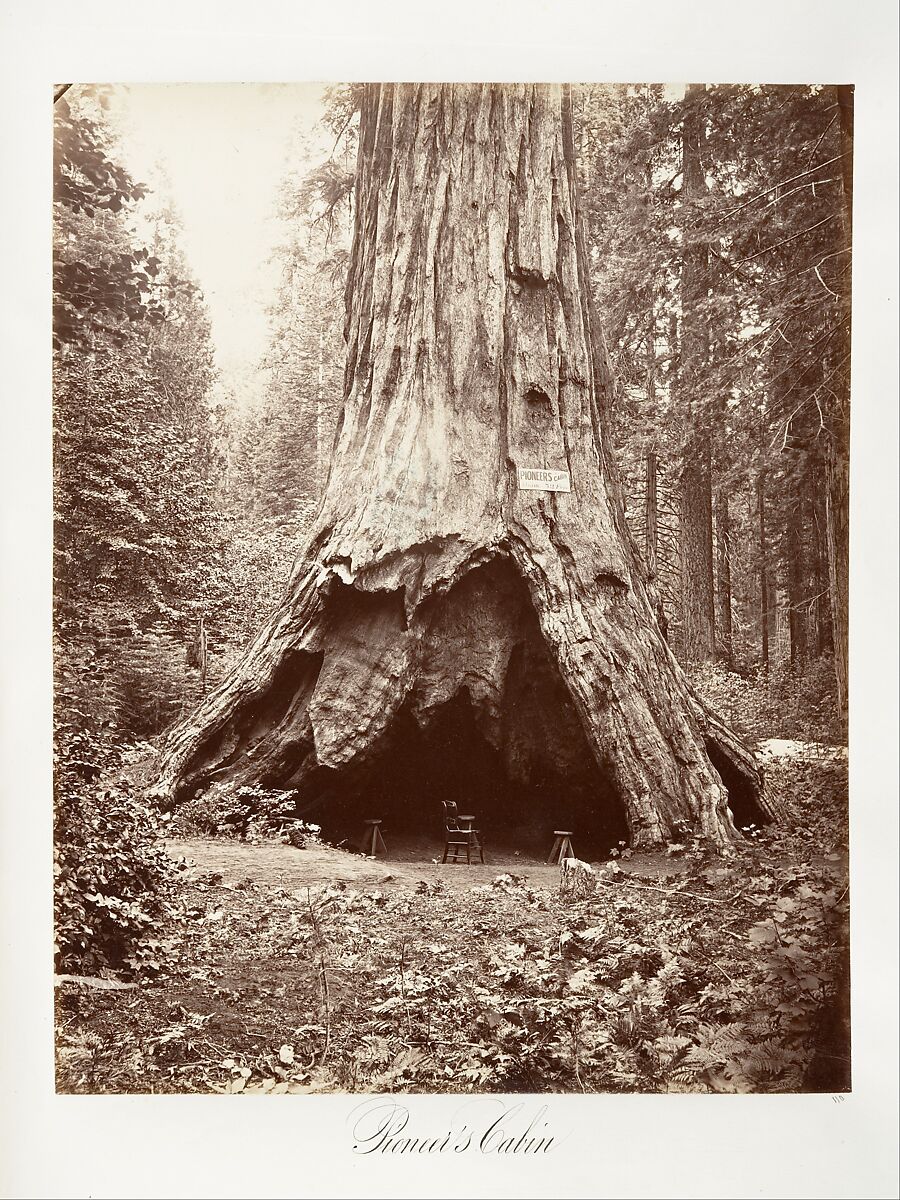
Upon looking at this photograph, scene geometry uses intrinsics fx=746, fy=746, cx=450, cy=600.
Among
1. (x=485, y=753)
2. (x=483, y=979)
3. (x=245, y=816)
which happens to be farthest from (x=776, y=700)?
(x=245, y=816)

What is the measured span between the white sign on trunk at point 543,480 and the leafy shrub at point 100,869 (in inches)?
89.5

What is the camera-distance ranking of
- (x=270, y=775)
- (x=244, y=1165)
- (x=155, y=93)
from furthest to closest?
(x=270, y=775), (x=155, y=93), (x=244, y=1165)

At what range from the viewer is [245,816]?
11.6ft

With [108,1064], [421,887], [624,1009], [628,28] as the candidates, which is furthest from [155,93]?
[624,1009]

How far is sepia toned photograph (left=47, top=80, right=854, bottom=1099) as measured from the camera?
3.27 metres

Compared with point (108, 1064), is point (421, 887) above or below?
above

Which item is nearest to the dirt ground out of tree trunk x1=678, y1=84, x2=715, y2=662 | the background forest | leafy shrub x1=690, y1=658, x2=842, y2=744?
the background forest

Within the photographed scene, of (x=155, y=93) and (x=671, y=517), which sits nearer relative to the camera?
(x=155, y=93)

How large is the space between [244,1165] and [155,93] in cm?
459

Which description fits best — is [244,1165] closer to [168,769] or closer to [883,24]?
[168,769]

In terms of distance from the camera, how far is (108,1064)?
322 centimetres

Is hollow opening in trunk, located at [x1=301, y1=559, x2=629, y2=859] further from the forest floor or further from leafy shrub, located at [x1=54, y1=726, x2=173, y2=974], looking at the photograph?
leafy shrub, located at [x1=54, y1=726, x2=173, y2=974]

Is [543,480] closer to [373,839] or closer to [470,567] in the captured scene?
[470,567]

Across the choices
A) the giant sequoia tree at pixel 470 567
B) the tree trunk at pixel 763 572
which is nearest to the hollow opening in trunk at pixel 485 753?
the giant sequoia tree at pixel 470 567
